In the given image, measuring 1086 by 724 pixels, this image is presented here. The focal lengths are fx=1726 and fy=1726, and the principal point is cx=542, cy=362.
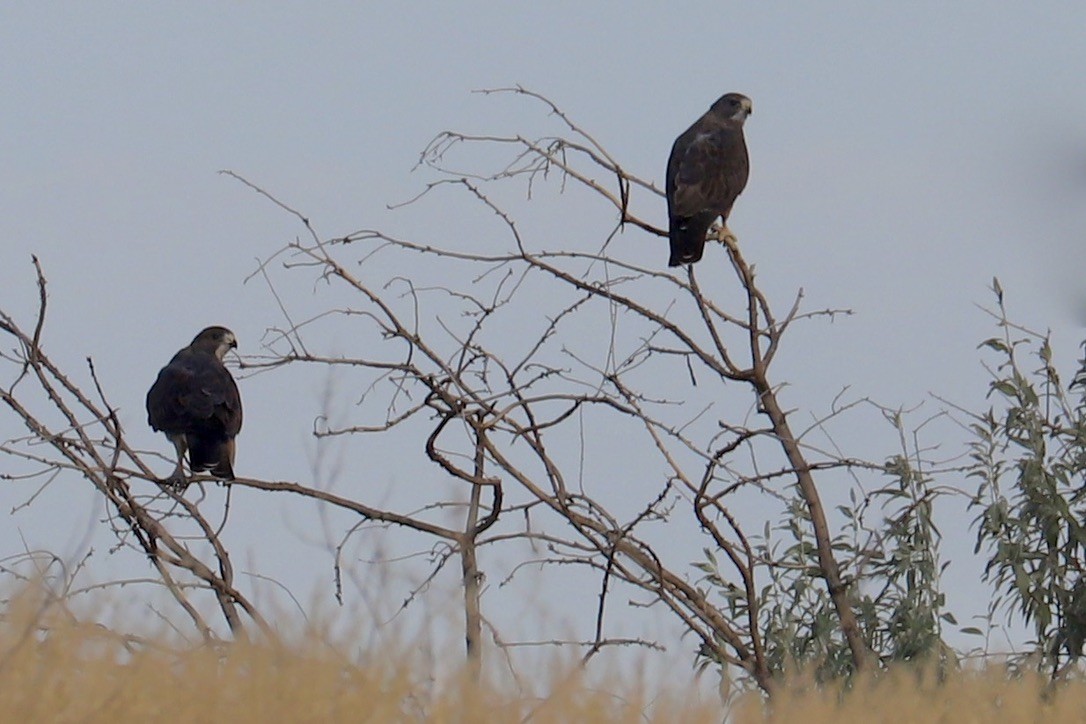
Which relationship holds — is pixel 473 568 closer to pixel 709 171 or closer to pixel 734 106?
pixel 709 171

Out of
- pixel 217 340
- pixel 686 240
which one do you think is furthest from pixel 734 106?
pixel 217 340

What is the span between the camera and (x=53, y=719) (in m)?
3.20

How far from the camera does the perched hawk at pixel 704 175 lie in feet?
22.3

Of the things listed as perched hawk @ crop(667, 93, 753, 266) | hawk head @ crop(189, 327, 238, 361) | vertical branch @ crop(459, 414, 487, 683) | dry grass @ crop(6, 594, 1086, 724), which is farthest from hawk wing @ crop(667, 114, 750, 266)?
dry grass @ crop(6, 594, 1086, 724)

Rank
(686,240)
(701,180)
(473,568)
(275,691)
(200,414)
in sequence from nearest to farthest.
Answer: (275,691) < (473,568) < (686,240) < (701,180) < (200,414)

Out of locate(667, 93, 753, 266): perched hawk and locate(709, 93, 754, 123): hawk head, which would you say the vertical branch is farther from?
locate(709, 93, 754, 123): hawk head

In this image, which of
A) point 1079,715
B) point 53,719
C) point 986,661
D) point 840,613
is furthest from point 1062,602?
point 53,719

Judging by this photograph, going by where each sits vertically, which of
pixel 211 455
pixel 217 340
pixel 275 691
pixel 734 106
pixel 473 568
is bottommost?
pixel 275 691

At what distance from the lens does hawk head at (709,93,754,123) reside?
829 centimetres

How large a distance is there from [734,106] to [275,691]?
560cm

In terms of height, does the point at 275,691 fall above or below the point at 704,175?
below

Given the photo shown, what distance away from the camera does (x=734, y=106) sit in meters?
8.36

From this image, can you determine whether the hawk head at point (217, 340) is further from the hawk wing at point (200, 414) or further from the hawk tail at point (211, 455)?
the hawk tail at point (211, 455)

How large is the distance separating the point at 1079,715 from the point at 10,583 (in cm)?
271
